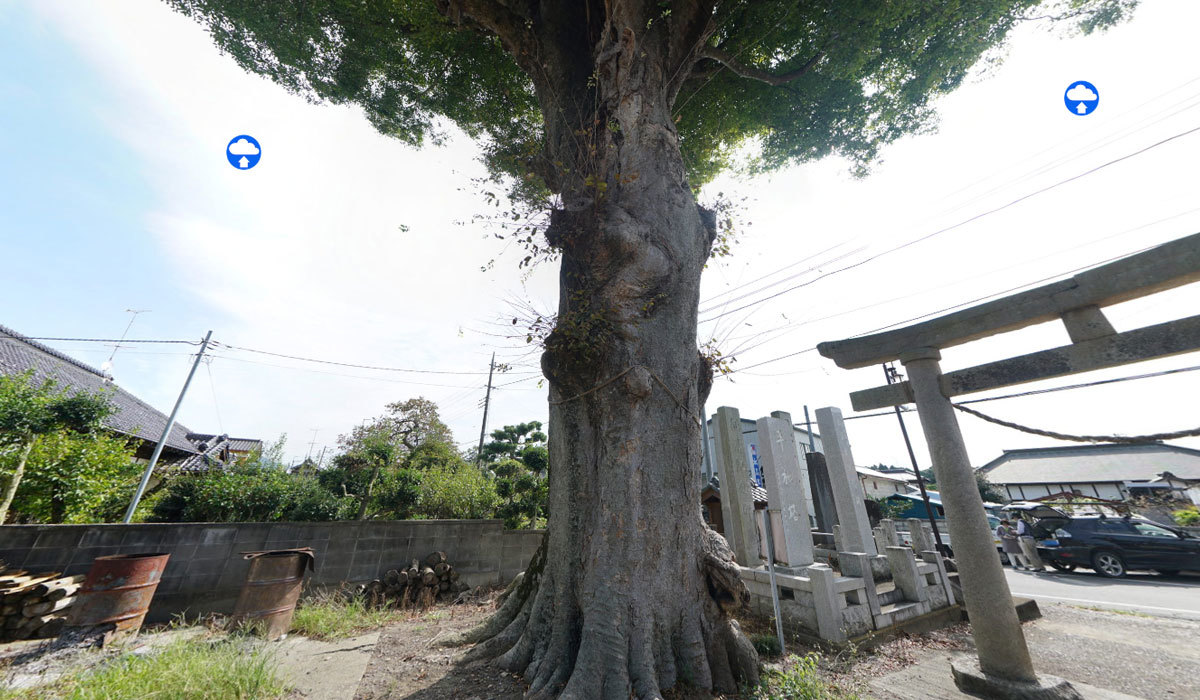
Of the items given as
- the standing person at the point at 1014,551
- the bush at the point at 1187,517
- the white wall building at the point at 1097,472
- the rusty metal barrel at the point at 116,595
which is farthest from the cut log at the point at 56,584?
the white wall building at the point at 1097,472

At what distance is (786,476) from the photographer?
19.4 feet

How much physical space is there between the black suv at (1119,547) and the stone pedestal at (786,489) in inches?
429

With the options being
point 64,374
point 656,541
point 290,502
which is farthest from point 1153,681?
point 64,374

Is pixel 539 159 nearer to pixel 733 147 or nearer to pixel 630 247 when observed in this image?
pixel 630 247

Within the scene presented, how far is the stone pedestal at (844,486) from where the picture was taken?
19.4ft

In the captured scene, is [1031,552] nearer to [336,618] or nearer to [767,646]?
[767,646]

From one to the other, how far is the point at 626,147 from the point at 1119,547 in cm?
1548

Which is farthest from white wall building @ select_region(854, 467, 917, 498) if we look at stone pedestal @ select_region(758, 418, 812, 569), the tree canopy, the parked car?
the tree canopy

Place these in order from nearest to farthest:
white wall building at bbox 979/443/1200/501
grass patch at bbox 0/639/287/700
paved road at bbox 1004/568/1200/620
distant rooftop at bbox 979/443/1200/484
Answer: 1. grass patch at bbox 0/639/287/700
2. paved road at bbox 1004/568/1200/620
3. white wall building at bbox 979/443/1200/501
4. distant rooftop at bbox 979/443/1200/484

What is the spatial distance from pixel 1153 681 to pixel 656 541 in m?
5.08

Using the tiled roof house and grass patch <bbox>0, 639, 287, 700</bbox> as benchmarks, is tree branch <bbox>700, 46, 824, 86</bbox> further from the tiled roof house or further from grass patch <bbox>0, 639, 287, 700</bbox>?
the tiled roof house

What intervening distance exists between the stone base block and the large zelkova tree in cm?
202

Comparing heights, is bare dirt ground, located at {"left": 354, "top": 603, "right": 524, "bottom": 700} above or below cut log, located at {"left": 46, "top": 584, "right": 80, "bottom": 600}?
below

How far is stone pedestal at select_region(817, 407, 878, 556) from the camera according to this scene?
5906 millimetres
